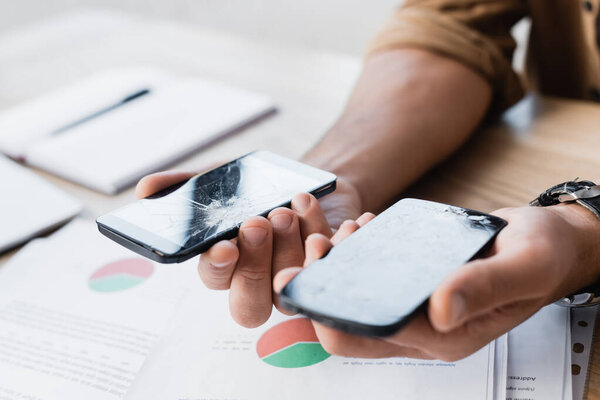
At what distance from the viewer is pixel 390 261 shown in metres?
0.39

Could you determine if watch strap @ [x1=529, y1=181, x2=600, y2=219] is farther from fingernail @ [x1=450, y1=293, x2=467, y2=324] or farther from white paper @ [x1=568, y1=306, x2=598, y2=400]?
fingernail @ [x1=450, y1=293, x2=467, y2=324]

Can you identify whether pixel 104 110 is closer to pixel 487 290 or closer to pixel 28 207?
pixel 28 207

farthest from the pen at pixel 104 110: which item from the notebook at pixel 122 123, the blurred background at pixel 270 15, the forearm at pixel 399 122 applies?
the blurred background at pixel 270 15

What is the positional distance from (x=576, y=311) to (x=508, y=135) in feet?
1.10

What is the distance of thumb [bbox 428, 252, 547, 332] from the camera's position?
0.33 meters

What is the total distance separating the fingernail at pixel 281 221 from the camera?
48 cm

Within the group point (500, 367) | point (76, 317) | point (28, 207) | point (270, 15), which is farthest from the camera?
point (270, 15)

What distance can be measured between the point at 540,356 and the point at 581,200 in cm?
13

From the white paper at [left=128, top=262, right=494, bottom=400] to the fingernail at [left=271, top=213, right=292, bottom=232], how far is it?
0.32 ft

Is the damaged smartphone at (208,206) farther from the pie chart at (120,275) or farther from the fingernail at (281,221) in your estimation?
the pie chart at (120,275)

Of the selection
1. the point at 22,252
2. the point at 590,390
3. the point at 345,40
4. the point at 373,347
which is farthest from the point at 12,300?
the point at 345,40

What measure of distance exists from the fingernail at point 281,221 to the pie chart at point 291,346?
0.31 feet

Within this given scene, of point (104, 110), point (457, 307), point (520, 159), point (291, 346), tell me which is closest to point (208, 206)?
point (291, 346)

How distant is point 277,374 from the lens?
466 millimetres
